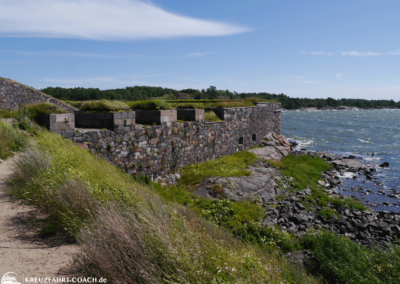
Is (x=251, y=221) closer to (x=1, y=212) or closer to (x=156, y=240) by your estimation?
(x=156, y=240)

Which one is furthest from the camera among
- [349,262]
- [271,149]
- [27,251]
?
[271,149]

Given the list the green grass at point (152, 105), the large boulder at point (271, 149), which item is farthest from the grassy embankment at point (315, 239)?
the large boulder at point (271, 149)

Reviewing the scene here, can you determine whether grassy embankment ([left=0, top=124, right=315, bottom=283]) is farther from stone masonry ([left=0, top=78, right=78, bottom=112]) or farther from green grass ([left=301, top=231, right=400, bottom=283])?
stone masonry ([left=0, top=78, right=78, bottom=112])

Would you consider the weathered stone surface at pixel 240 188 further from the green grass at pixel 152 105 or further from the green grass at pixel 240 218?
the green grass at pixel 152 105

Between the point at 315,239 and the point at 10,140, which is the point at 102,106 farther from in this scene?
the point at 315,239

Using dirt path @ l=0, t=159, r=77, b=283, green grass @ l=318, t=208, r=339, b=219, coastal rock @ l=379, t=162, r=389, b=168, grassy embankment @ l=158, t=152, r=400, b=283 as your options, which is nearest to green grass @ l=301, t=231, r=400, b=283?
grassy embankment @ l=158, t=152, r=400, b=283

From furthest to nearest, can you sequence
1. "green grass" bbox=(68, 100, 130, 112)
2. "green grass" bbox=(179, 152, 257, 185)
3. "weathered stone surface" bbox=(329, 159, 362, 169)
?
"weathered stone surface" bbox=(329, 159, 362, 169)
"green grass" bbox=(179, 152, 257, 185)
"green grass" bbox=(68, 100, 130, 112)

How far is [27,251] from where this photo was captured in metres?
3.98

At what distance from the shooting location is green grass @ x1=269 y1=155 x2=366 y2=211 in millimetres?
12250

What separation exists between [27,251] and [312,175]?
52.0 ft

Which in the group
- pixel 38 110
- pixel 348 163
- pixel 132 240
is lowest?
pixel 348 163

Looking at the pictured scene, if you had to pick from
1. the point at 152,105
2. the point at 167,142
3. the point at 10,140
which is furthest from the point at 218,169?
the point at 10,140

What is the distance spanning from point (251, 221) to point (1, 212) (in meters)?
6.13

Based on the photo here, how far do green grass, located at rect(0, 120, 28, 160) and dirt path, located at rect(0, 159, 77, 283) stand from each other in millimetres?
5276
